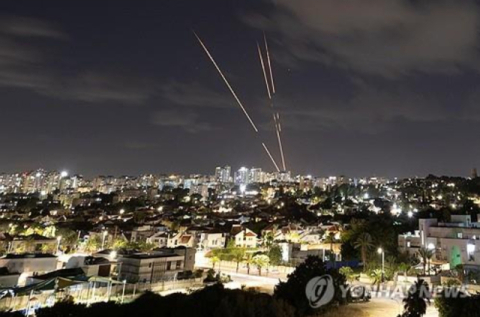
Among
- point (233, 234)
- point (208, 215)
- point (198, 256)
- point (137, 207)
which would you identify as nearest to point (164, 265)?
point (198, 256)

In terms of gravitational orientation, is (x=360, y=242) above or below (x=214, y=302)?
above

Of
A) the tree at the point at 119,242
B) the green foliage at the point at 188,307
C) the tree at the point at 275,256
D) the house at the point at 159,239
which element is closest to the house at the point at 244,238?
the house at the point at 159,239

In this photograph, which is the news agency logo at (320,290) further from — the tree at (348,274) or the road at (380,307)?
the tree at (348,274)

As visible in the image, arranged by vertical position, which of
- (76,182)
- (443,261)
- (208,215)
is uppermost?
(76,182)

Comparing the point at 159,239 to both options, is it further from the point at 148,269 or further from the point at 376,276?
the point at 376,276

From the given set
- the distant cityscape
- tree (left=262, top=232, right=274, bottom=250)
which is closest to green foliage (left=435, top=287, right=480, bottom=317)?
the distant cityscape

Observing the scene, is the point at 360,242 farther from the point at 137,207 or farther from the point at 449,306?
the point at 137,207
